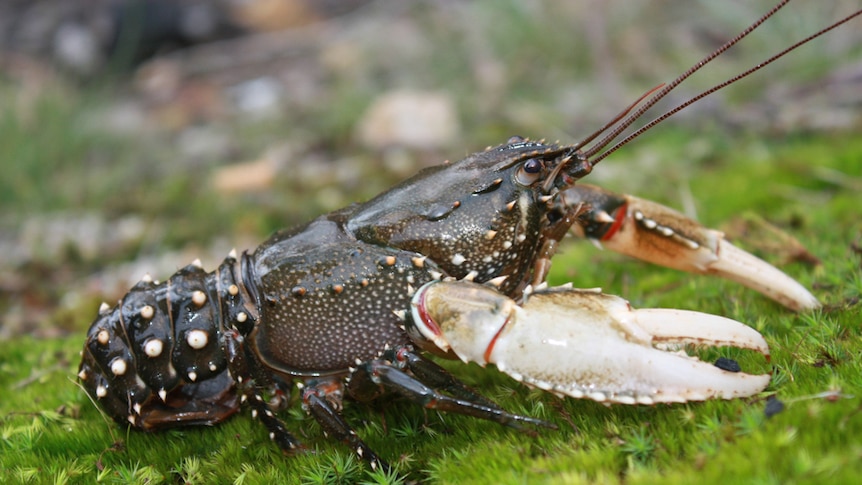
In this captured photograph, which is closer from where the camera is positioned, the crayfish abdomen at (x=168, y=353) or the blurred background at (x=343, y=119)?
the crayfish abdomen at (x=168, y=353)

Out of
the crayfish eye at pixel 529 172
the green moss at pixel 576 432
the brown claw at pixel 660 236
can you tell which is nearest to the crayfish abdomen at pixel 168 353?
the green moss at pixel 576 432

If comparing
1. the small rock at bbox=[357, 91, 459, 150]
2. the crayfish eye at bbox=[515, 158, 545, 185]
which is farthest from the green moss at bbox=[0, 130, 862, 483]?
the small rock at bbox=[357, 91, 459, 150]

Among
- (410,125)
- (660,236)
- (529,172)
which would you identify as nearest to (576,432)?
(529,172)

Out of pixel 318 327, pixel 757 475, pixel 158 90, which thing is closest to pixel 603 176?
pixel 318 327

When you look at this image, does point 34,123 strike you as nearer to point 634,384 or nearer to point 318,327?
point 318,327

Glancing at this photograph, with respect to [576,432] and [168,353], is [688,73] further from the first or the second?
[168,353]

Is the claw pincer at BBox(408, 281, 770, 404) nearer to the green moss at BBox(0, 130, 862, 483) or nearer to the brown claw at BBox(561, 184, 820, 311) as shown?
the green moss at BBox(0, 130, 862, 483)

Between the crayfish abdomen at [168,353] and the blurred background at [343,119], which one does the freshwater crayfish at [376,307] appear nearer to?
the crayfish abdomen at [168,353]
